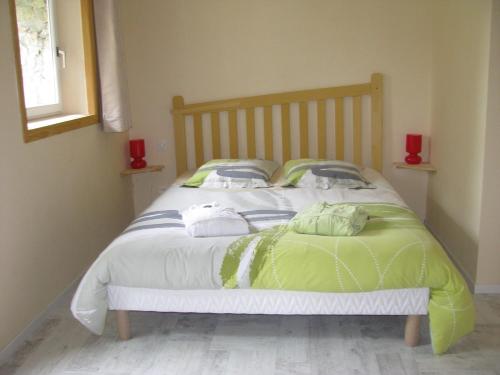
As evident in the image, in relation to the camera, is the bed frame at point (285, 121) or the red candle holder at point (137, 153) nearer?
the bed frame at point (285, 121)

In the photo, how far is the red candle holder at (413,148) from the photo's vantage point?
165 inches

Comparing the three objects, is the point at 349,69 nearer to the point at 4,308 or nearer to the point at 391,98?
the point at 391,98

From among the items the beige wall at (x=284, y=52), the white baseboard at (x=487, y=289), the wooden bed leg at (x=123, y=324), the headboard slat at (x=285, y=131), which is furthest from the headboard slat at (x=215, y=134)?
the white baseboard at (x=487, y=289)

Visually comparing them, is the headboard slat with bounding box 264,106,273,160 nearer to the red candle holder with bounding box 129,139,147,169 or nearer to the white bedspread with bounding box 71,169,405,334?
the red candle holder with bounding box 129,139,147,169

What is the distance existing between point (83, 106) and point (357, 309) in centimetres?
229

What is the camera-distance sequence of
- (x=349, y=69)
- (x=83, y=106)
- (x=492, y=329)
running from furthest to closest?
1. (x=349, y=69)
2. (x=83, y=106)
3. (x=492, y=329)

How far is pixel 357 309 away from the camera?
2.57 metres

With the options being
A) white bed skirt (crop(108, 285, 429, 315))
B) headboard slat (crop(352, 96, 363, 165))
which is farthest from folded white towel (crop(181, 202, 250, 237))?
headboard slat (crop(352, 96, 363, 165))

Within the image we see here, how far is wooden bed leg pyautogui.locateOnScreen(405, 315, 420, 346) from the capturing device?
8.51 ft

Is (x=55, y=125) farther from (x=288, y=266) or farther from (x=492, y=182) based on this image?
(x=492, y=182)

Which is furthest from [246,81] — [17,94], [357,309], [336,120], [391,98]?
[357,309]

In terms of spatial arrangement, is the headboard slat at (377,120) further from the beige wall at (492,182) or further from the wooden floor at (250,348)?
the wooden floor at (250,348)

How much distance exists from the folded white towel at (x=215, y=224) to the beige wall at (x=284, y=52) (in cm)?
179

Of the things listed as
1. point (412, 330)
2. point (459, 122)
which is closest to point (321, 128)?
point (459, 122)
